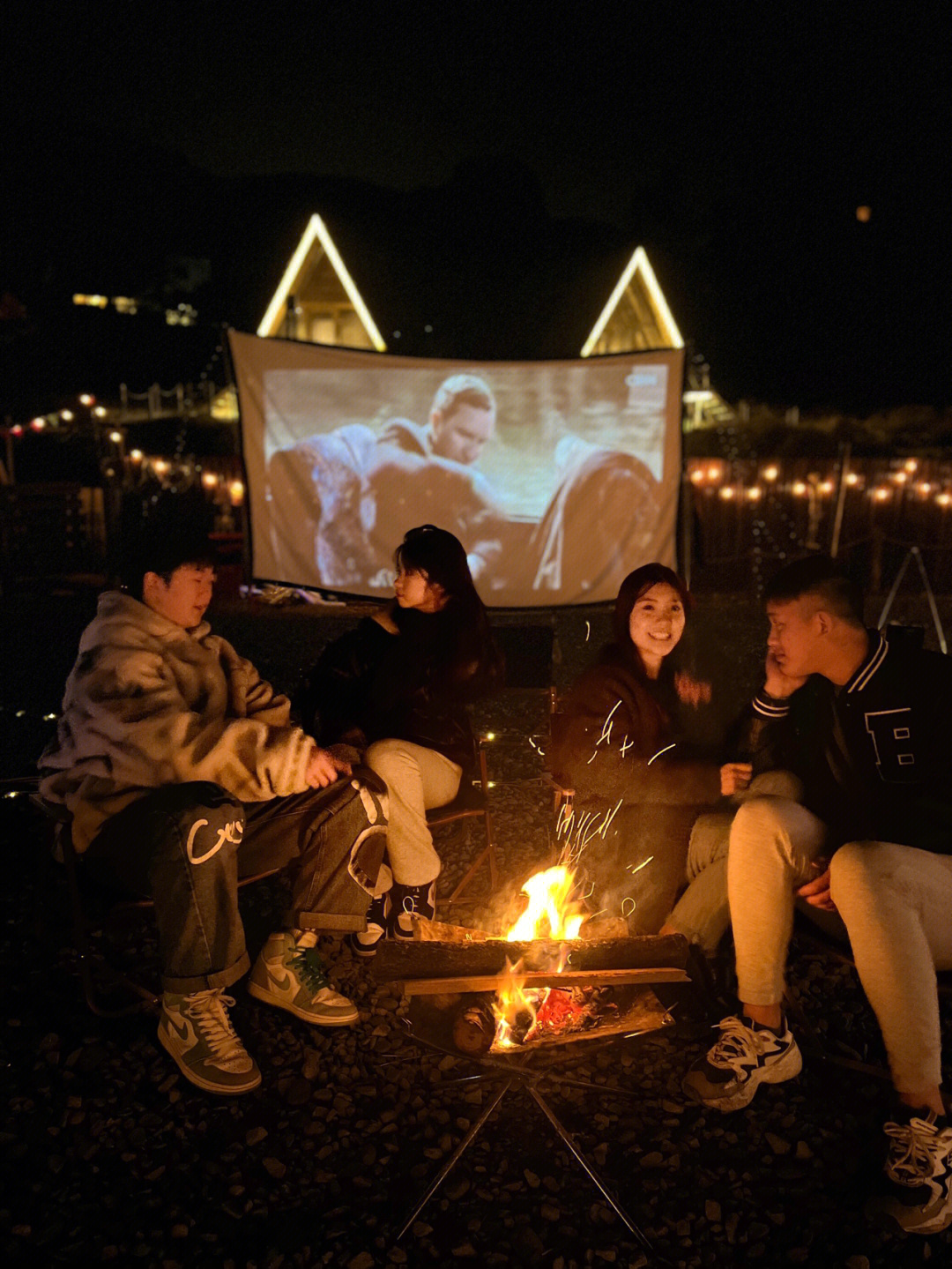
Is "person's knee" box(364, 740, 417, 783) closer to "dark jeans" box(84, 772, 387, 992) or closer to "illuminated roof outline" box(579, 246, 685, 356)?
"dark jeans" box(84, 772, 387, 992)

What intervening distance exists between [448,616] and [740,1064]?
1.87 metres

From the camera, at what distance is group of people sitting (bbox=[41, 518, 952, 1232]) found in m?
2.31

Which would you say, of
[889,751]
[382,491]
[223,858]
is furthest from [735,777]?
[382,491]

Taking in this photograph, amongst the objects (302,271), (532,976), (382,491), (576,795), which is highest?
(302,271)

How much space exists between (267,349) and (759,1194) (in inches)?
256

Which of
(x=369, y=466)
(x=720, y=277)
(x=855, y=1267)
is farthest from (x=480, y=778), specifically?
(x=720, y=277)

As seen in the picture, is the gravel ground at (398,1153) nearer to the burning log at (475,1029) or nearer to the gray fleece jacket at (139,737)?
the burning log at (475,1029)

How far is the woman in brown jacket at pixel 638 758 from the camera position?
10.1 ft

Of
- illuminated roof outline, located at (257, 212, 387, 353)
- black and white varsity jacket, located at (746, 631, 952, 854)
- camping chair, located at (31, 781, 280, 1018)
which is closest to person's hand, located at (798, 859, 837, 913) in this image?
black and white varsity jacket, located at (746, 631, 952, 854)

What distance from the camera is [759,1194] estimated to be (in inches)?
87.4

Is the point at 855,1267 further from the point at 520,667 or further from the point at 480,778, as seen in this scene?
the point at 520,667

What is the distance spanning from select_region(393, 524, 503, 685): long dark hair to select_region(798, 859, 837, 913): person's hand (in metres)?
1.49

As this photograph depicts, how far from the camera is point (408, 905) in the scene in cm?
320

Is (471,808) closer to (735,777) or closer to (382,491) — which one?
(735,777)
